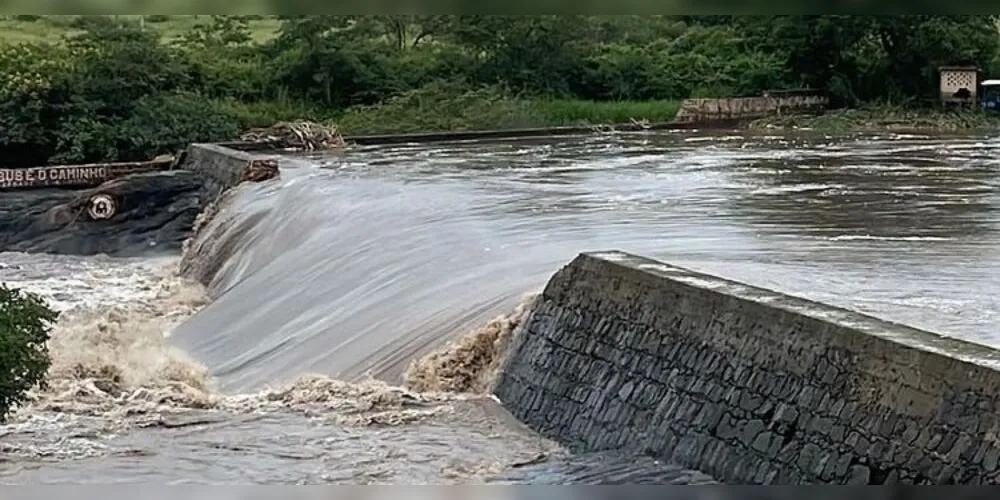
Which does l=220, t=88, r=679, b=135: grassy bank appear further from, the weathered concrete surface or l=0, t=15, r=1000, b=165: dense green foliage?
the weathered concrete surface

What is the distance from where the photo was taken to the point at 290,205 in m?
11.6

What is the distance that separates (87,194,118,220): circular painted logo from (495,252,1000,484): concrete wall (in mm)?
8695

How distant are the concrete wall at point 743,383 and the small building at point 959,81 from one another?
17.3 m

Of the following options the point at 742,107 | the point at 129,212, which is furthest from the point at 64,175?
the point at 742,107

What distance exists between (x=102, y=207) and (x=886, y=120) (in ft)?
38.7

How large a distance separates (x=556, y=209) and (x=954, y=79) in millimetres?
13694

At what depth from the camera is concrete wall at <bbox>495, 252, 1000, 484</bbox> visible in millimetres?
4012

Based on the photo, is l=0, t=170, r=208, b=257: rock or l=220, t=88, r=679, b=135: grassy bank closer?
l=0, t=170, r=208, b=257: rock

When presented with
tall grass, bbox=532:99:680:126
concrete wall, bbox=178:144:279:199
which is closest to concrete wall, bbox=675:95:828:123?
tall grass, bbox=532:99:680:126

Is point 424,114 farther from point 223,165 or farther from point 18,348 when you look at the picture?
point 18,348

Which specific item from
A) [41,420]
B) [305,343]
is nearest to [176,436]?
[41,420]

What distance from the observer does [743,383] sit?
4949 millimetres

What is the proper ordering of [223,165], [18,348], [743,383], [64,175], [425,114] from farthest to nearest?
1. [425,114]
2. [64,175]
3. [223,165]
4. [18,348]
5. [743,383]

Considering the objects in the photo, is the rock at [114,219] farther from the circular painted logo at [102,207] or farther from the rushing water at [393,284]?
the rushing water at [393,284]
